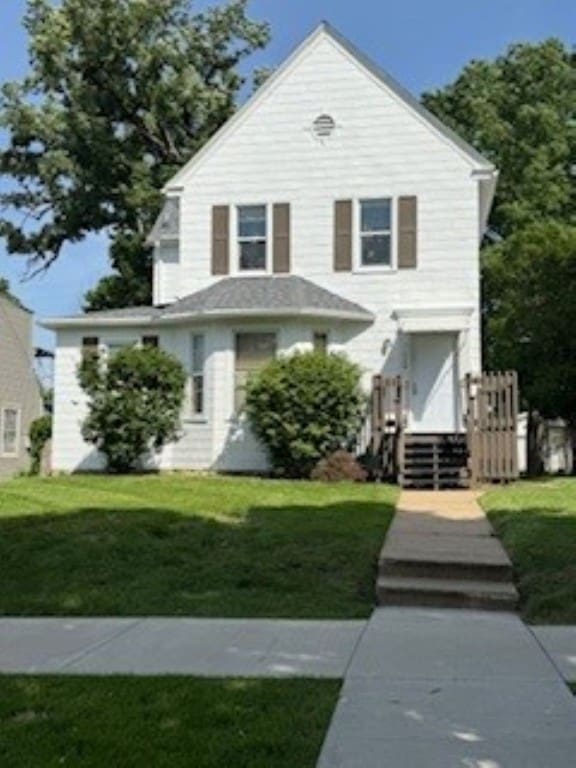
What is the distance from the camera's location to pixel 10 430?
3192 centimetres

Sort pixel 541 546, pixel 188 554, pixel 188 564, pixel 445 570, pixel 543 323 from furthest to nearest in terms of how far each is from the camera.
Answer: pixel 543 323, pixel 188 554, pixel 541 546, pixel 188 564, pixel 445 570

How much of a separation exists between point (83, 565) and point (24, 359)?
24163 mm

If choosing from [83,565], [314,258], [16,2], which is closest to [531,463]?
[314,258]

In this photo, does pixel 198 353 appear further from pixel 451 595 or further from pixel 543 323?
pixel 451 595

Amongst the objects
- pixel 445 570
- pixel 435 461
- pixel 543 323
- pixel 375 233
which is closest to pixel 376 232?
pixel 375 233

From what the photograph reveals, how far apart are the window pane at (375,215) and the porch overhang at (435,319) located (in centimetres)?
210

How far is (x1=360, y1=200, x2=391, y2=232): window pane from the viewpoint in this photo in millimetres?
21109

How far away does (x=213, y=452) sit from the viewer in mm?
20312

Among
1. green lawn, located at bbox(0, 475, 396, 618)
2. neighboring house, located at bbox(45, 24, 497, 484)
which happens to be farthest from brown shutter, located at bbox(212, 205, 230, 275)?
green lawn, located at bbox(0, 475, 396, 618)

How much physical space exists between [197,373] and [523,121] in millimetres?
21142

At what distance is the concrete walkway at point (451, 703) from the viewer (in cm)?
471

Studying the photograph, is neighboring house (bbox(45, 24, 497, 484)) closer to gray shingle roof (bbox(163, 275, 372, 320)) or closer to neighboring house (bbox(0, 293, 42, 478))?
gray shingle roof (bbox(163, 275, 372, 320))

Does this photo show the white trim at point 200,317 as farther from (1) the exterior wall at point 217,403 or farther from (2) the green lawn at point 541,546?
(2) the green lawn at point 541,546

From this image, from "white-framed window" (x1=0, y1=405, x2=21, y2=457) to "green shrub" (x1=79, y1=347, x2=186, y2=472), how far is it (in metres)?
12.5
